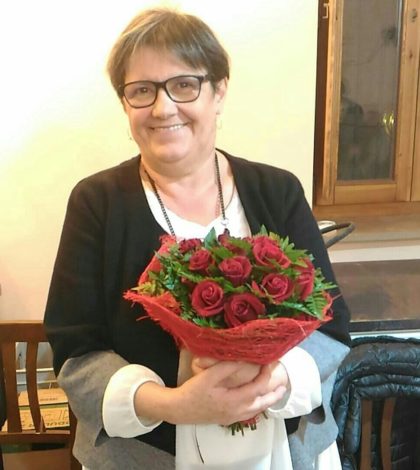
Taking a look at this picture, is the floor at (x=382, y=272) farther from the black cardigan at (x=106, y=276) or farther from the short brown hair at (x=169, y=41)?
the short brown hair at (x=169, y=41)

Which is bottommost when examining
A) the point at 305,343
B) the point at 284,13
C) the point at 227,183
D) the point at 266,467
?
the point at 266,467

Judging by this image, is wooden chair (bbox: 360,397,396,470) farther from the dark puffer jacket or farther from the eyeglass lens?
the eyeglass lens

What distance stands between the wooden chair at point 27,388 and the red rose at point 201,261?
75cm

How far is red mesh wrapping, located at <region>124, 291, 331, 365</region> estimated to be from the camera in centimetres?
80

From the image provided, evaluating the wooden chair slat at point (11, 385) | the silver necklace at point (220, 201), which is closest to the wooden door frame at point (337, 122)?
the silver necklace at point (220, 201)

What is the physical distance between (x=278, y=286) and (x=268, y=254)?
5cm

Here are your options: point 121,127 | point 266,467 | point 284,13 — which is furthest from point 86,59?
point 266,467

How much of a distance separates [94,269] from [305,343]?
1.25ft

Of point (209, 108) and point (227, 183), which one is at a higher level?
point (209, 108)

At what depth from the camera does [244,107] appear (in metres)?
1.78

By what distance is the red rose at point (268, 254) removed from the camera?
2.71 feet

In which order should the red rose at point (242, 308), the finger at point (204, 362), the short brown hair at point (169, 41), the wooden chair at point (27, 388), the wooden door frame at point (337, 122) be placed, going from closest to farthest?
the red rose at point (242, 308) → the finger at point (204, 362) → the short brown hair at point (169, 41) → the wooden chair at point (27, 388) → the wooden door frame at point (337, 122)

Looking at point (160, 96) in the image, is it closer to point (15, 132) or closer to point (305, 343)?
point (305, 343)

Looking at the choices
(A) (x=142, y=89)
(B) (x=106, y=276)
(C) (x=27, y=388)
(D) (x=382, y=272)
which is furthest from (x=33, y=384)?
(D) (x=382, y=272)
